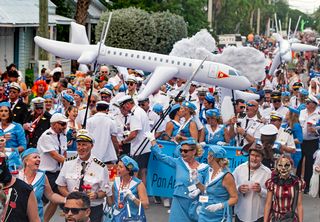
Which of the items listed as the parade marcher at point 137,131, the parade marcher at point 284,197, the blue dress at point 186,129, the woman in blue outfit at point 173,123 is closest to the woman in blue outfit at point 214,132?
the blue dress at point 186,129

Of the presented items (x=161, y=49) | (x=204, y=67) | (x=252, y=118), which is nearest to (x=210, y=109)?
(x=252, y=118)

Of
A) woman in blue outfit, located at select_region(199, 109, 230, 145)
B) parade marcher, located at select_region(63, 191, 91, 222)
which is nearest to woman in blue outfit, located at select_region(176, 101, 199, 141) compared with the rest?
woman in blue outfit, located at select_region(199, 109, 230, 145)

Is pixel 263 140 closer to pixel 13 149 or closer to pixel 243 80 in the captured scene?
pixel 13 149

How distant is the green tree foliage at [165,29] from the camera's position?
147ft

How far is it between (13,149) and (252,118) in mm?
4547

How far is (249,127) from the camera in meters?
15.6

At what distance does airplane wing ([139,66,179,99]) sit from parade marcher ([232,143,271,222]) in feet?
21.7

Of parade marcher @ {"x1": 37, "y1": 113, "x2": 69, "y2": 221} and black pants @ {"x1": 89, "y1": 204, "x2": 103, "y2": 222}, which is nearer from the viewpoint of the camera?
black pants @ {"x1": 89, "y1": 204, "x2": 103, "y2": 222}

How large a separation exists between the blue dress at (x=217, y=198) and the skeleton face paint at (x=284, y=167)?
0.62 metres

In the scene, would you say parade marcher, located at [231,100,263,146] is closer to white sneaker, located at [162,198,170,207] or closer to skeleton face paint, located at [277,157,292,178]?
white sneaker, located at [162,198,170,207]

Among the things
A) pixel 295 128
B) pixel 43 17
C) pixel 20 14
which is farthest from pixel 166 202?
pixel 20 14

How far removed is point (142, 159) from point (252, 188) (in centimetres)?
401

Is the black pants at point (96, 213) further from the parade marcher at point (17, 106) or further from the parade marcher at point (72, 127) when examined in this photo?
the parade marcher at point (17, 106)

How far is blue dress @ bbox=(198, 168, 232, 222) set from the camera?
430 inches
